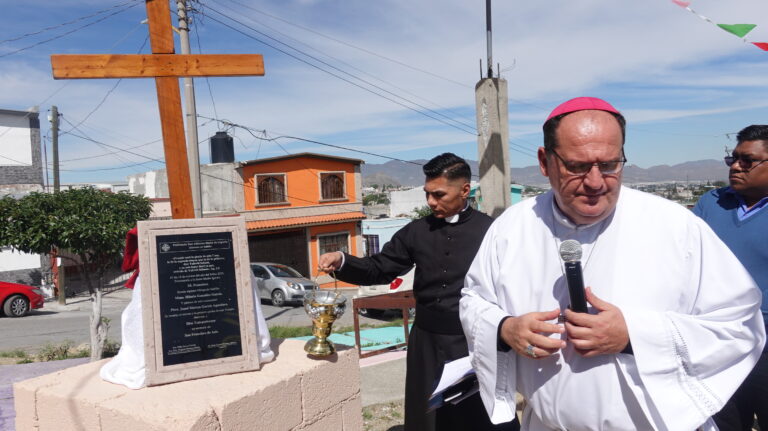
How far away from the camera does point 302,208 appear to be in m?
27.2

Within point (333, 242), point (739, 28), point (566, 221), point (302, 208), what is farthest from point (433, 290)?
point (333, 242)

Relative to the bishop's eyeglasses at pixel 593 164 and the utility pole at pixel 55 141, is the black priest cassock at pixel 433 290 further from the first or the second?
the utility pole at pixel 55 141

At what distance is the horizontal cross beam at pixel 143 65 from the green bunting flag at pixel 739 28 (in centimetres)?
329

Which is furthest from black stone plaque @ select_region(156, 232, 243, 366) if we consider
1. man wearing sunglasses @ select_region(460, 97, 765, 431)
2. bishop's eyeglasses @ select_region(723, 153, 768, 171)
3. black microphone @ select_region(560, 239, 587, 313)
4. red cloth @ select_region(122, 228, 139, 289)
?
bishop's eyeglasses @ select_region(723, 153, 768, 171)

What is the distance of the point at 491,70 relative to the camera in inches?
195

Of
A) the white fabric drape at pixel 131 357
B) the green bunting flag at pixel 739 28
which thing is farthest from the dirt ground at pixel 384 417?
the green bunting flag at pixel 739 28

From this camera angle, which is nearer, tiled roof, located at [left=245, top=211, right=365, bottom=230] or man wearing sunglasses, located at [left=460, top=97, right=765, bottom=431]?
man wearing sunglasses, located at [left=460, top=97, right=765, bottom=431]

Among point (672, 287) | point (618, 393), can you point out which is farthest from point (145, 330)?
point (672, 287)

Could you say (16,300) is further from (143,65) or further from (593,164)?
(593,164)

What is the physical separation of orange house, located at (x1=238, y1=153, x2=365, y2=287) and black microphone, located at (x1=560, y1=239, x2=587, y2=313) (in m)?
23.7

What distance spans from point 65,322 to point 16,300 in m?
1.95

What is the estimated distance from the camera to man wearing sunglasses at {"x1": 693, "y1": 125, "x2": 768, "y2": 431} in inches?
105

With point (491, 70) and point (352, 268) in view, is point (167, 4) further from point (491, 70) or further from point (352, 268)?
point (491, 70)

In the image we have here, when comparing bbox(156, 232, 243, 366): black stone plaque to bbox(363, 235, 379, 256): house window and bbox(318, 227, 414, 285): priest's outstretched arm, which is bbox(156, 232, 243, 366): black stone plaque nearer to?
bbox(318, 227, 414, 285): priest's outstretched arm
